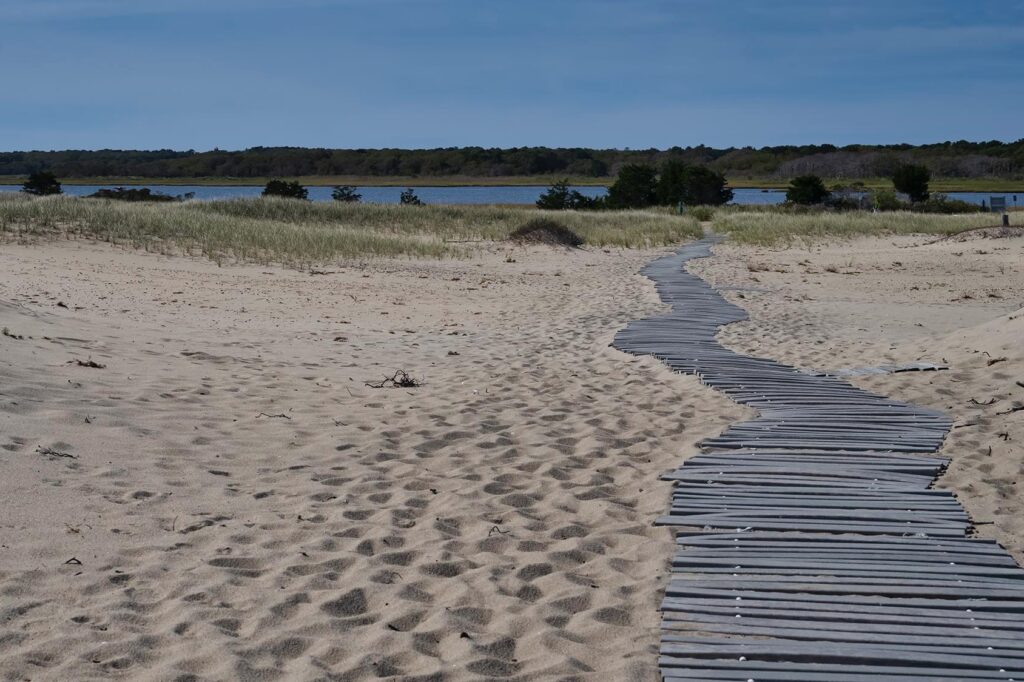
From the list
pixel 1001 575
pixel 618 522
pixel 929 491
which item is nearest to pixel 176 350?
pixel 618 522

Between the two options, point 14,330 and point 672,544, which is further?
point 14,330

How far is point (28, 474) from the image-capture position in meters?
5.73

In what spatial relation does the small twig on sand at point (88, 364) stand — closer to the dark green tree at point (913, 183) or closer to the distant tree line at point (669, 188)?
the distant tree line at point (669, 188)

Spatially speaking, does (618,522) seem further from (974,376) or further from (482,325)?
(482,325)

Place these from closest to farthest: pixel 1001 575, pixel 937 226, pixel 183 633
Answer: pixel 183 633 < pixel 1001 575 < pixel 937 226

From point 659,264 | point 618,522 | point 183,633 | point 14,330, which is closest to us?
point 183,633

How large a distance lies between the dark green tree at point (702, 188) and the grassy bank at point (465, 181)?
3821cm

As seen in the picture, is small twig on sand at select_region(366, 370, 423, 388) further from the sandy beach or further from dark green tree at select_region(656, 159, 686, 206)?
dark green tree at select_region(656, 159, 686, 206)

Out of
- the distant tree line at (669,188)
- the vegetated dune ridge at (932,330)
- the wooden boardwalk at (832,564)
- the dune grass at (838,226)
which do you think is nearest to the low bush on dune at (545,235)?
the vegetated dune ridge at (932,330)

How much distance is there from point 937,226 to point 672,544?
37.0 m

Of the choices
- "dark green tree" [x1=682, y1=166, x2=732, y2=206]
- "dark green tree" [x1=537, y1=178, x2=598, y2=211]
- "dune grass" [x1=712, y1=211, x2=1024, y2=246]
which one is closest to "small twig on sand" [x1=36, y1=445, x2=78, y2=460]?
"dune grass" [x1=712, y1=211, x2=1024, y2=246]

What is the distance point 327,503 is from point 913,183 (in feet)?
200

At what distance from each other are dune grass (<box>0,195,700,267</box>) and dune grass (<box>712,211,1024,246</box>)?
9.27ft

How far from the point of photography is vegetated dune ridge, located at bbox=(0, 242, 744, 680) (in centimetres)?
400
